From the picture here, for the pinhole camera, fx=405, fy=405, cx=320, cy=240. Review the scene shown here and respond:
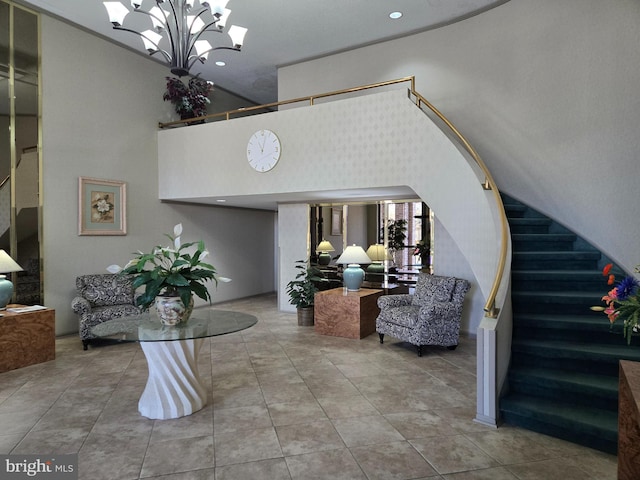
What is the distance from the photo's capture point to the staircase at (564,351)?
3.02 meters

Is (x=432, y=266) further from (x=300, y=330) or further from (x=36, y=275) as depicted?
(x=36, y=275)

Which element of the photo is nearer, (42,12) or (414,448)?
(414,448)

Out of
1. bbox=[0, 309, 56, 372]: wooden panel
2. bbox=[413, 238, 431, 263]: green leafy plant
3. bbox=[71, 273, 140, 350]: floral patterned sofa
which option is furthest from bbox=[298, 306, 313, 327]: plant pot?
bbox=[0, 309, 56, 372]: wooden panel

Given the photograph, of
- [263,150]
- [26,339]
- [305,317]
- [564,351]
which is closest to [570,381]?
[564,351]

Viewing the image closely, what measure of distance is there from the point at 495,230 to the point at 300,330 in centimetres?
339

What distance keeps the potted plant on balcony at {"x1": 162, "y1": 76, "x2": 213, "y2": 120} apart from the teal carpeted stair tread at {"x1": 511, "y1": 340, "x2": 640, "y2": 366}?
6617mm

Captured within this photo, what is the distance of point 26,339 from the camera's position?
4.66 m

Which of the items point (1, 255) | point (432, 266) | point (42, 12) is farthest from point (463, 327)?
point (42, 12)

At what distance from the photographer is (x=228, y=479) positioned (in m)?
2.51

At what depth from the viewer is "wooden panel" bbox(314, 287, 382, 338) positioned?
A: 5.84m

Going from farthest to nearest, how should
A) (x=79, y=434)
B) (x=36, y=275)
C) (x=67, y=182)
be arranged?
(x=67, y=182)
(x=36, y=275)
(x=79, y=434)

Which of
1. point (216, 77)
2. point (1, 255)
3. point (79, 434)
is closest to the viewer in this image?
point (79, 434)

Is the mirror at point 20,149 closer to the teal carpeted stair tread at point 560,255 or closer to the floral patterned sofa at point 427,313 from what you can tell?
the floral patterned sofa at point 427,313

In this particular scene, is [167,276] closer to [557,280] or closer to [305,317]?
[305,317]
